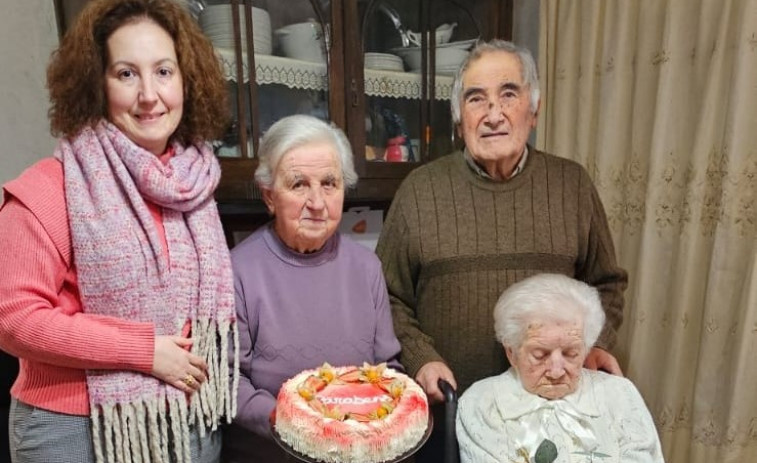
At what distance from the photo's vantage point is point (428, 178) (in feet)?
4.27

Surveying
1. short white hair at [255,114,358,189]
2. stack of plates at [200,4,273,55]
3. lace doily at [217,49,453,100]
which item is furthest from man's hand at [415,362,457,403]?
stack of plates at [200,4,273,55]

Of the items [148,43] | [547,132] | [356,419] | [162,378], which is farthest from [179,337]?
[547,132]

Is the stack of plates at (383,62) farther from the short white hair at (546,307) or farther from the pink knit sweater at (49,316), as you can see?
the pink knit sweater at (49,316)

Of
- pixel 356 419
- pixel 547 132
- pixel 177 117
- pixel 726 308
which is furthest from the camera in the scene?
pixel 547 132

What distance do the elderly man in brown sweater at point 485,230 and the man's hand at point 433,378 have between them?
0.02 meters

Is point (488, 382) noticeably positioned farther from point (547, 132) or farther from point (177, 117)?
point (547, 132)

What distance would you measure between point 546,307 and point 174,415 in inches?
30.8

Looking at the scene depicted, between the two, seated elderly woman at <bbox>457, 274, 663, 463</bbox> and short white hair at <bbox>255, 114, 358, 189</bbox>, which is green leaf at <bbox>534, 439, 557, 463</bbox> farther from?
short white hair at <bbox>255, 114, 358, 189</bbox>

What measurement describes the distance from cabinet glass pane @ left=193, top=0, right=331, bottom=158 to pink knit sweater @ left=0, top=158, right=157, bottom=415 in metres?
0.58

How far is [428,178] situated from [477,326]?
0.40 metres

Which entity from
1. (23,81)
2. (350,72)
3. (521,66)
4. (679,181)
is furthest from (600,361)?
(23,81)

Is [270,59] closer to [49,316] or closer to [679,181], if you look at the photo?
[49,316]

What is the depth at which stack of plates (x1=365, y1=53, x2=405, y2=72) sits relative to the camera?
1.59 metres

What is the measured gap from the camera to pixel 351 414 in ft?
2.89
